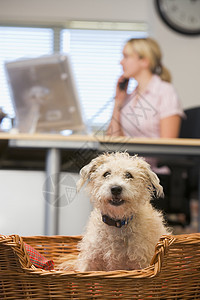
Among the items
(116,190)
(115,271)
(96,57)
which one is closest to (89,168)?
(116,190)

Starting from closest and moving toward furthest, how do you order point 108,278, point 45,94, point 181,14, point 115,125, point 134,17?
point 108,278 → point 115,125 → point 45,94 → point 181,14 → point 134,17

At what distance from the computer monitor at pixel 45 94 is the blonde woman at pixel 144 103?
29cm

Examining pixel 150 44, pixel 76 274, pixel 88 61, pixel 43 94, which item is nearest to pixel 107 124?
pixel 76 274

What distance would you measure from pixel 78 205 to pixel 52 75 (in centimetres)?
123

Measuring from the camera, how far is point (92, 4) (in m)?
3.79

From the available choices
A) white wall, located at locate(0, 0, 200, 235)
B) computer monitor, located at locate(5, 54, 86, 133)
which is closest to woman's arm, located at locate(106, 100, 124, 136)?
computer monitor, located at locate(5, 54, 86, 133)

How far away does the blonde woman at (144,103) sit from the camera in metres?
0.85

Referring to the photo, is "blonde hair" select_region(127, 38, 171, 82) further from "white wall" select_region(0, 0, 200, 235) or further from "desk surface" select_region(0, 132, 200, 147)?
"white wall" select_region(0, 0, 200, 235)

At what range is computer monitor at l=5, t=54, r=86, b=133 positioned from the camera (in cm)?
189

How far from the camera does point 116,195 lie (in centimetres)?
66

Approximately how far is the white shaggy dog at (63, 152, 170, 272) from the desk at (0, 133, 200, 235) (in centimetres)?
6

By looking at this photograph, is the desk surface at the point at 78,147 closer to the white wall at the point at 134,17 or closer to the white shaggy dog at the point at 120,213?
the white shaggy dog at the point at 120,213

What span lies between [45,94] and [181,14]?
2.23 metres

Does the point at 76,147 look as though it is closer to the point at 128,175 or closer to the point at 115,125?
the point at 115,125
